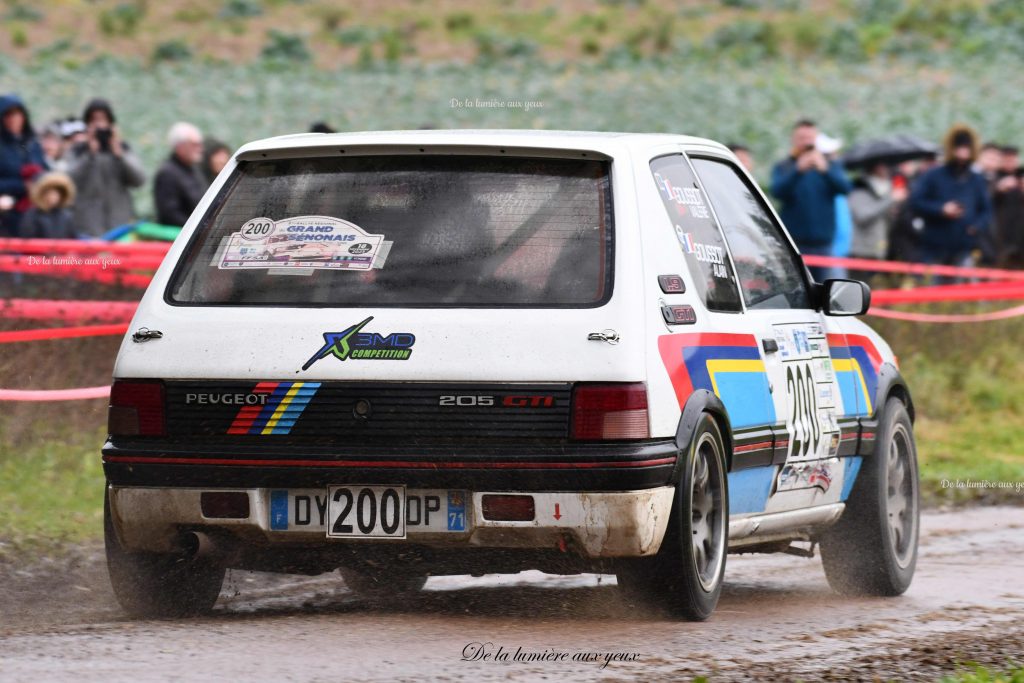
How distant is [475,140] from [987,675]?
2.44 metres

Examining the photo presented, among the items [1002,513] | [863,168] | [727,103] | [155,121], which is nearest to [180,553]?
[1002,513]

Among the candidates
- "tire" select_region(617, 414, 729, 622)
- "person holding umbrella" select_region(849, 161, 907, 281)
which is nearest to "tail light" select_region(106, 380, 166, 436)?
"tire" select_region(617, 414, 729, 622)

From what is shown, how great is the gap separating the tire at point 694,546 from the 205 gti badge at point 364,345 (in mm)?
986

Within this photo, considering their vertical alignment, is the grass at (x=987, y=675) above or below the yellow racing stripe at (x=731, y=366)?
below

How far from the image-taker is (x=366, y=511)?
6.48 m

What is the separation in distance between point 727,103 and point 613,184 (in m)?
47.5

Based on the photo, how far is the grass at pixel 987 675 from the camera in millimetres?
5766

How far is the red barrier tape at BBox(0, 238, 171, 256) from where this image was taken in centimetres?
1354

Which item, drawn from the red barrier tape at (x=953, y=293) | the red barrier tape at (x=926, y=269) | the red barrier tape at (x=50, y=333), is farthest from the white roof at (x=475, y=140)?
the red barrier tape at (x=926, y=269)

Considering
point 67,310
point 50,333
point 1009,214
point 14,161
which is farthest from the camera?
point 1009,214

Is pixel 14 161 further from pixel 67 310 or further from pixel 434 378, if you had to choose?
pixel 434 378

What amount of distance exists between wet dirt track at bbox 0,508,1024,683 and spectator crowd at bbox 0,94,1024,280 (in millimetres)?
4101

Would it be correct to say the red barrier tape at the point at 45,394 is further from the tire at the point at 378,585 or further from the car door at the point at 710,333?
the car door at the point at 710,333

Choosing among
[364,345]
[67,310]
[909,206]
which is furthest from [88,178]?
[364,345]
